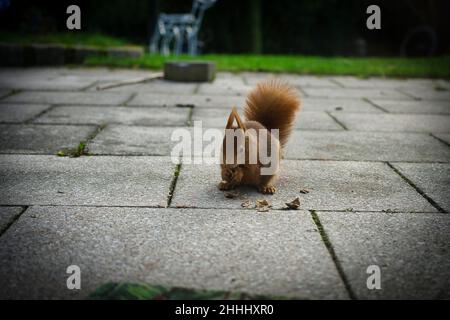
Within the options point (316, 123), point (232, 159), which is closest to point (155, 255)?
point (232, 159)

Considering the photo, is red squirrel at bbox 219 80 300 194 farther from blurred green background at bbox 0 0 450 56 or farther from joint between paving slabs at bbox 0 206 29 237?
blurred green background at bbox 0 0 450 56

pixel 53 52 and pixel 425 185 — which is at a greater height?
pixel 53 52

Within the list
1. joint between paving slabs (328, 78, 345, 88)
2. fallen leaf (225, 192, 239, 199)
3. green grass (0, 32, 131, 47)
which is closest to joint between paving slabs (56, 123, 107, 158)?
fallen leaf (225, 192, 239, 199)

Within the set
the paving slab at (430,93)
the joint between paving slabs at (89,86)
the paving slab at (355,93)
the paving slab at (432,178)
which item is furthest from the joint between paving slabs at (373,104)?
the joint between paving slabs at (89,86)

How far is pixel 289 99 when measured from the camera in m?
2.80

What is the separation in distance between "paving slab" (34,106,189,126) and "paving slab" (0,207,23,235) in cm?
199

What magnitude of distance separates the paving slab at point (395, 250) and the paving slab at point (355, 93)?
3.90m

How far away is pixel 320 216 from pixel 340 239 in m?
0.26

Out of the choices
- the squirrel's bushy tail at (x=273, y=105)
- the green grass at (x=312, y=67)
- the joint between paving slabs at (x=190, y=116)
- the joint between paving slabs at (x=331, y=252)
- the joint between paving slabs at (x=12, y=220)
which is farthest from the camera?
the green grass at (x=312, y=67)

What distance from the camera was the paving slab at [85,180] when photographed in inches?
94.5

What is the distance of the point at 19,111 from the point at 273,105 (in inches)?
111

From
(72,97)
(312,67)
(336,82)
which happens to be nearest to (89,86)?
(72,97)

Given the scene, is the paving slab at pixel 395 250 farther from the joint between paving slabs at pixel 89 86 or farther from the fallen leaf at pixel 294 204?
the joint between paving slabs at pixel 89 86
